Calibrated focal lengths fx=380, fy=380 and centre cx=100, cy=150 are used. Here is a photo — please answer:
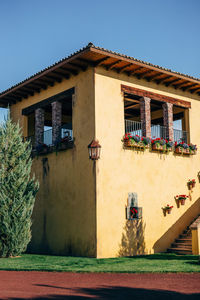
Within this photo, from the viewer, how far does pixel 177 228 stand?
52.0ft

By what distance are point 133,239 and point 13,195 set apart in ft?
15.6

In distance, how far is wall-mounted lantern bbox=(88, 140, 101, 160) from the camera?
13.6 meters

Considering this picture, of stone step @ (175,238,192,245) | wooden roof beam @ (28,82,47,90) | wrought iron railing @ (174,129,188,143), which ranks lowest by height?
stone step @ (175,238,192,245)

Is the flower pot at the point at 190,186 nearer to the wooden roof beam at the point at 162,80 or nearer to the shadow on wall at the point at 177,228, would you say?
the shadow on wall at the point at 177,228

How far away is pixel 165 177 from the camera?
51.8ft

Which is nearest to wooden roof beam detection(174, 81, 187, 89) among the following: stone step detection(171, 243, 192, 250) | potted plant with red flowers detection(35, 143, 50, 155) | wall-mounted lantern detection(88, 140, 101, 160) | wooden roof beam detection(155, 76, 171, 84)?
wooden roof beam detection(155, 76, 171, 84)

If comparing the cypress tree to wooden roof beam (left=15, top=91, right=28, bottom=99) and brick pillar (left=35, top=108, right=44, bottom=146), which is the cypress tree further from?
wooden roof beam (left=15, top=91, right=28, bottom=99)

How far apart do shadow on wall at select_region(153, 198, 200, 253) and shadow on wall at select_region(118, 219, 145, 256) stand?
819mm

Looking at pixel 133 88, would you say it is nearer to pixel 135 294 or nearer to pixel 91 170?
pixel 91 170

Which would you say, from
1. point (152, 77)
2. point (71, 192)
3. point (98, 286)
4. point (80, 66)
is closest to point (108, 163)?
point (71, 192)

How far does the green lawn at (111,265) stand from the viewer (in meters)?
10.2

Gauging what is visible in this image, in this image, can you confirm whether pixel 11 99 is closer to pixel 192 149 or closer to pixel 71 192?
pixel 71 192

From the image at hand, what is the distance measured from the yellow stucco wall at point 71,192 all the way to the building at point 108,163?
0.04 meters

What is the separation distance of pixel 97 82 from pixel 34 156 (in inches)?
196
